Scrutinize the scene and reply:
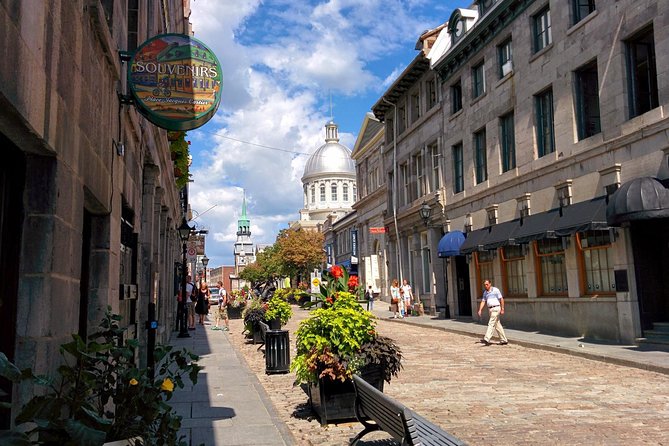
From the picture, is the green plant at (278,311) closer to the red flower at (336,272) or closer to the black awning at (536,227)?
the black awning at (536,227)

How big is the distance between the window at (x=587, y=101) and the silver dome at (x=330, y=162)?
8086cm

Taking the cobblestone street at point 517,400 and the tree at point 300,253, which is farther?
the tree at point 300,253

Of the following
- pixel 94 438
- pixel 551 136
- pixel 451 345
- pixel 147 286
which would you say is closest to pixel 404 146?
pixel 551 136

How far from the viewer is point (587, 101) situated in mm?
17344

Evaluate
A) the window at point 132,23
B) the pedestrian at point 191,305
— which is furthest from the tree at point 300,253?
the window at point 132,23

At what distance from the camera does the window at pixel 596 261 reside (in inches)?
629

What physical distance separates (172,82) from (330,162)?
9477 centimetres

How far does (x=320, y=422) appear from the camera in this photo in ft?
24.7

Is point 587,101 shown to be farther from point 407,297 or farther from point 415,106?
point 415,106

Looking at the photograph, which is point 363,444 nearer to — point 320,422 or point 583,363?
point 320,422

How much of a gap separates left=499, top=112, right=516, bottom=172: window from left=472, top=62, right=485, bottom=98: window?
2503 mm

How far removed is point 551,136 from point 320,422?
47.6ft

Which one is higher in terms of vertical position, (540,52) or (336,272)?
(540,52)

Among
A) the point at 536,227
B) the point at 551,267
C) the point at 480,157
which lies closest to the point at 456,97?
the point at 480,157
